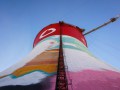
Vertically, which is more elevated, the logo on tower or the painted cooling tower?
the logo on tower

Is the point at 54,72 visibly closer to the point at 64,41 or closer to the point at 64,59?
the point at 64,59

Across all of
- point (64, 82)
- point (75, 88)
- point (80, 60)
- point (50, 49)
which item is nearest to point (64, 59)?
point (80, 60)

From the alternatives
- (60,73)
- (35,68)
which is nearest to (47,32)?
(35,68)

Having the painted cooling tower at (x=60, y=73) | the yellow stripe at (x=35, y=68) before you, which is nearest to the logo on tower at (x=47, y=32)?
the painted cooling tower at (x=60, y=73)

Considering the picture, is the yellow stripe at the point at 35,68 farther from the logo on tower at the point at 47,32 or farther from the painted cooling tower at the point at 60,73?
the logo on tower at the point at 47,32

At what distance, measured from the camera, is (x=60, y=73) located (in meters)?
5.39

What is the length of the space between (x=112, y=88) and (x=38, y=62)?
7.34 feet

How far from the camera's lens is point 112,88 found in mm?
4926

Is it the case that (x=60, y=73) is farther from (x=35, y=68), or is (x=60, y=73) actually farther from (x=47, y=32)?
(x=47, y=32)

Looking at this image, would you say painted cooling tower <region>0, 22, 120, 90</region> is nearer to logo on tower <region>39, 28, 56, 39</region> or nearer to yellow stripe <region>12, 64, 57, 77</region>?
yellow stripe <region>12, 64, 57, 77</region>

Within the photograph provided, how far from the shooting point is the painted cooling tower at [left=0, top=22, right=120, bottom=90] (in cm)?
489

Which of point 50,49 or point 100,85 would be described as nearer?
point 100,85

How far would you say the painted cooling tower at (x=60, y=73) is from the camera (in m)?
4.89

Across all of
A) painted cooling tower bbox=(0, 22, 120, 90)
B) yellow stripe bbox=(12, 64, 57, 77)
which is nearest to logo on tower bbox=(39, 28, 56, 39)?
painted cooling tower bbox=(0, 22, 120, 90)
